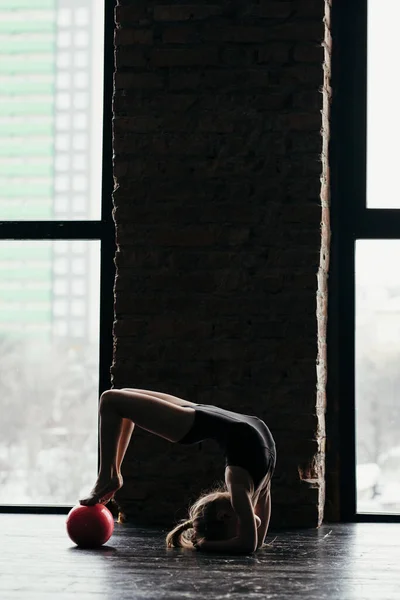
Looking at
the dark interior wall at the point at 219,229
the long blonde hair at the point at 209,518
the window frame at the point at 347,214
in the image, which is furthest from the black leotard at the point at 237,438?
the window frame at the point at 347,214

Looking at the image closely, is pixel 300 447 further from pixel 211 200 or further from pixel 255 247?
pixel 211 200

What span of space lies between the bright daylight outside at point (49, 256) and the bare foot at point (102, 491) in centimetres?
112

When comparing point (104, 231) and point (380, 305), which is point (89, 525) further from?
point (380, 305)

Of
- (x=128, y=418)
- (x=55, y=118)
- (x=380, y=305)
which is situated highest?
(x=55, y=118)

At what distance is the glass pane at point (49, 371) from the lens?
4.79m

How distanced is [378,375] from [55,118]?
216 cm

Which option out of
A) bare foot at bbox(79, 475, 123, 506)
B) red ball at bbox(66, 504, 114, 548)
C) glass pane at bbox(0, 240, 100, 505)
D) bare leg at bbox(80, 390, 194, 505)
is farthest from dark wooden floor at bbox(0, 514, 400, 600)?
glass pane at bbox(0, 240, 100, 505)

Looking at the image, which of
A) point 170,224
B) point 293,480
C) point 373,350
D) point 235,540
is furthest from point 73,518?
point 373,350

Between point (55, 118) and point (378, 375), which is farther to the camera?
point (55, 118)

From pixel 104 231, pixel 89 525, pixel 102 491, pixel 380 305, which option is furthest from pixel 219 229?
pixel 89 525

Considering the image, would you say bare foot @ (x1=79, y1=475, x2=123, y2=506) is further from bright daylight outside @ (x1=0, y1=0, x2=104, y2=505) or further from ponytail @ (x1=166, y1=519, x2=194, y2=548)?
bright daylight outside @ (x1=0, y1=0, x2=104, y2=505)

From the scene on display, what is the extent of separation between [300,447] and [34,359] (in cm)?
147

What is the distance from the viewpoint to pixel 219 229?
14.6 ft

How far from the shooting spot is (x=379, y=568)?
11.0ft
